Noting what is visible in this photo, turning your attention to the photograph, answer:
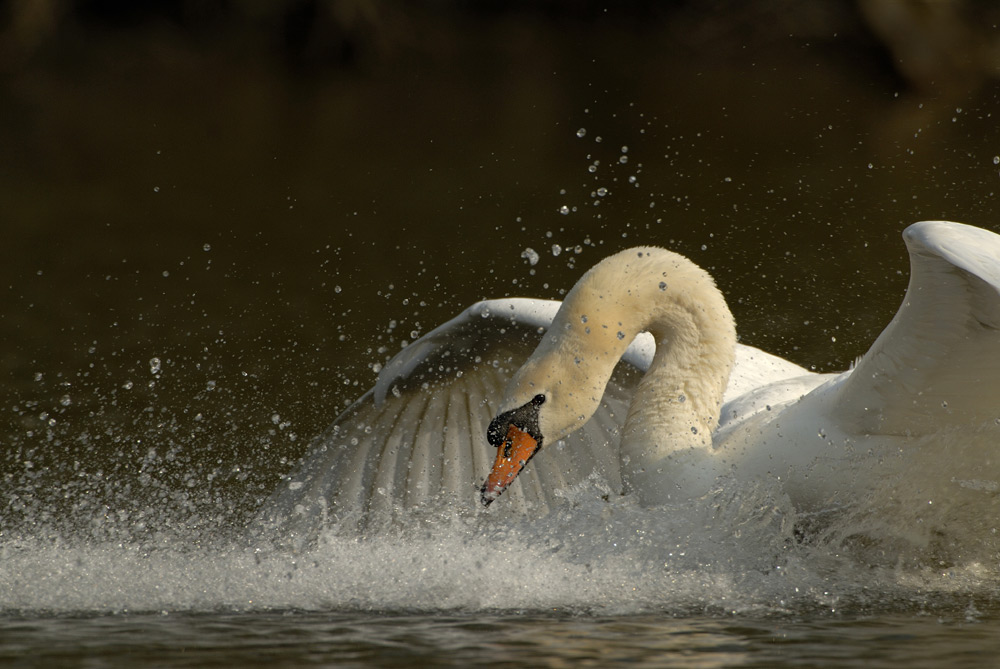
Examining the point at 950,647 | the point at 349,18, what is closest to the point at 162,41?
the point at 349,18

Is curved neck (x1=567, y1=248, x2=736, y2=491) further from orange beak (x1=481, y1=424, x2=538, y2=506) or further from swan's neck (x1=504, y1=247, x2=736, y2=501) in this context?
orange beak (x1=481, y1=424, x2=538, y2=506)

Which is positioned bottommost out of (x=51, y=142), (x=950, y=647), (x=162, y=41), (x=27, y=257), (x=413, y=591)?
(x=950, y=647)

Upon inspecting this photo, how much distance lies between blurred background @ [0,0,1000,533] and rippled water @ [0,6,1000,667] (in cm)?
4

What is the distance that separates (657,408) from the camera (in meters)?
4.28

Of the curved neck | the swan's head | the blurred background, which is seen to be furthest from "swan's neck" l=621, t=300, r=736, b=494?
the blurred background

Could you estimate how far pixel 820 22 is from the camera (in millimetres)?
23719

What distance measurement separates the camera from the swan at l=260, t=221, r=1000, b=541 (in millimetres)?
3385

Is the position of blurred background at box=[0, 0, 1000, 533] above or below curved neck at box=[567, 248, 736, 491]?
above

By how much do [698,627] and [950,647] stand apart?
0.55 m

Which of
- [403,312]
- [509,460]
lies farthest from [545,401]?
[403,312]

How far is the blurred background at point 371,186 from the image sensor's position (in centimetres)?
658

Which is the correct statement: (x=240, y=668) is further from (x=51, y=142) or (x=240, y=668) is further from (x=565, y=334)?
(x=51, y=142)

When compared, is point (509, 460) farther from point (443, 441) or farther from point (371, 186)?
point (371, 186)

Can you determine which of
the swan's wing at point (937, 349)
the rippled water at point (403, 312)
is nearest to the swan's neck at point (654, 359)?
the rippled water at point (403, 312)
